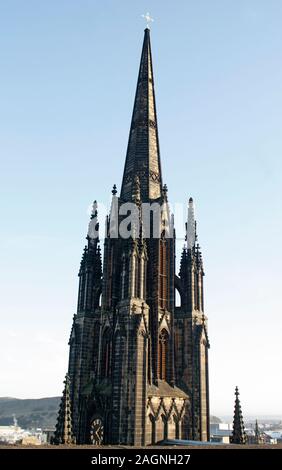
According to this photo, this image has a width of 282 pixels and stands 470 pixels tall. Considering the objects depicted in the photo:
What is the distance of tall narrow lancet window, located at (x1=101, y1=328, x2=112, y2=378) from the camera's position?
39.2 m

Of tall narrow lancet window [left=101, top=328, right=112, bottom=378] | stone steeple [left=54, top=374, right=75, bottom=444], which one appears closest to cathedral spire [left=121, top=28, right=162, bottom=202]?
tall narrow lancet window [left=101, top=328, right=112, bottom=378]

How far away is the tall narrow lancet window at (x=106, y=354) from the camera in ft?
129

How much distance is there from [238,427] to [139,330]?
1005 cm

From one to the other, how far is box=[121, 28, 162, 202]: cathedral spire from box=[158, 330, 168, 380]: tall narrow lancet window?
1258 cm

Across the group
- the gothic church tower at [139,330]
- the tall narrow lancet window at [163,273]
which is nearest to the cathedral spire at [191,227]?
the gothic church tower at [139,330]

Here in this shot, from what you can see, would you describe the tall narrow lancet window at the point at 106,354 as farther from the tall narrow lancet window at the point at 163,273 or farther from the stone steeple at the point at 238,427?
the stone steeple at the point at 238,427

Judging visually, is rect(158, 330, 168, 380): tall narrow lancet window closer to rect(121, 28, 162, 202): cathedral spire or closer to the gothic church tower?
the gothic church tower

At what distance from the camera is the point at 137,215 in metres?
40.7

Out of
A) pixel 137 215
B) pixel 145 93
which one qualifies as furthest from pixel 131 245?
pixel 145 93

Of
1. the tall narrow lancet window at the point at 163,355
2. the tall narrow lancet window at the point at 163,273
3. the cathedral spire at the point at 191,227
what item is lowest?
the tall narrow lancet window at the point at 163,355

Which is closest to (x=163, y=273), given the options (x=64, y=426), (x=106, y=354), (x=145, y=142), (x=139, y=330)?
(x=139, y=330)

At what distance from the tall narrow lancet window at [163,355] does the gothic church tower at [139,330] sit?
79mm
